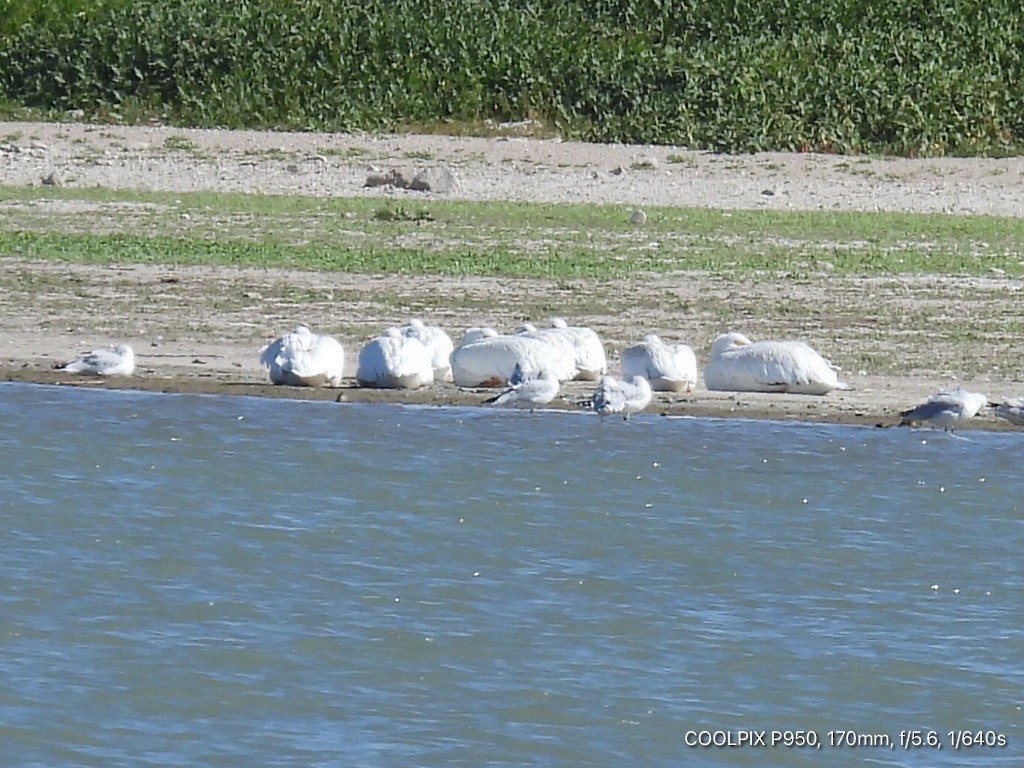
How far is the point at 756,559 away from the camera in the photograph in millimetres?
7430

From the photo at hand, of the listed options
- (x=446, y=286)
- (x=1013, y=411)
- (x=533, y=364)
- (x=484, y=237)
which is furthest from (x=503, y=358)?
(x=484, y=237)

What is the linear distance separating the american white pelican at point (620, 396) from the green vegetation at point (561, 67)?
36.7ft

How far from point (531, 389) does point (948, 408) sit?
1.74 m

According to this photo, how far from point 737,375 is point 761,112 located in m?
12.0

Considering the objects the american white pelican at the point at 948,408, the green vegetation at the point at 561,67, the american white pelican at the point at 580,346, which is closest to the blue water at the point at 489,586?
the american white pelican at the point at 948,408

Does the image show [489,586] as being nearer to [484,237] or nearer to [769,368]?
[769,368]

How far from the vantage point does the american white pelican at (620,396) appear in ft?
29.5

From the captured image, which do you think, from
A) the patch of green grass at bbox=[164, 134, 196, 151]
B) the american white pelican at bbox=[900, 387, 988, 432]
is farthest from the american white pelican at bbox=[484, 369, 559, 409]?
the patch of green grass at bbox=[164, 134, 196, 151]

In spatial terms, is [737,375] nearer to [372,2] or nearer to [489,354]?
[489,354]

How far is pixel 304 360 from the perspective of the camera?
948cm

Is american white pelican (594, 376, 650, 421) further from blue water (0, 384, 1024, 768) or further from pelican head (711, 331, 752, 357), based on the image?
pelican head (711, 331, 752, 357)

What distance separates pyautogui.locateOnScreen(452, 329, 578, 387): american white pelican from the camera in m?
9.27

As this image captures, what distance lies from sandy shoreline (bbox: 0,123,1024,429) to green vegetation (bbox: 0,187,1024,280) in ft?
1.46

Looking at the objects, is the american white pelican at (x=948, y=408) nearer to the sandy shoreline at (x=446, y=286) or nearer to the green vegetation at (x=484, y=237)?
the sandy shoreline at (x=446, y=286)
